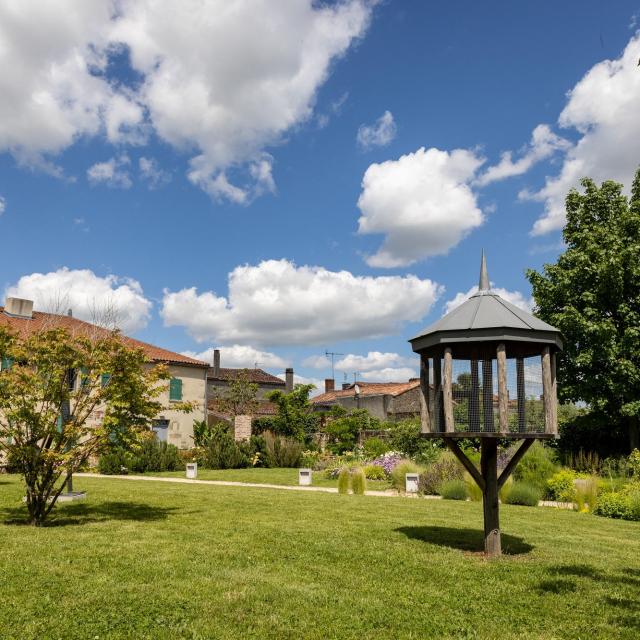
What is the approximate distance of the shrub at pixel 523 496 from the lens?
13000 millimetres

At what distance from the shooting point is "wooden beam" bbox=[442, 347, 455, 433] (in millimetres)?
6809

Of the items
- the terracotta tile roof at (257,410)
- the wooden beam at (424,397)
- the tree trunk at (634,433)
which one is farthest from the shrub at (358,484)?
the terracotta tile roof at (257,410)

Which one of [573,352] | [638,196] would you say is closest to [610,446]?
[573,352]

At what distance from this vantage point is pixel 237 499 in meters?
12.7

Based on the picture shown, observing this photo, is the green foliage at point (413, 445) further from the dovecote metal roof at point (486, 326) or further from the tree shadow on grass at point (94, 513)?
the dovecote metal roof at point (486, 326)

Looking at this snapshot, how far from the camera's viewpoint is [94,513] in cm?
1029

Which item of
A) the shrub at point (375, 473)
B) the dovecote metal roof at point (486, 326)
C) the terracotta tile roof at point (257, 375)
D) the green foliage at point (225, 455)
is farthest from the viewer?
the terracotta tile roof at point (257, 375)

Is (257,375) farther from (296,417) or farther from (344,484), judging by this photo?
(344,484)

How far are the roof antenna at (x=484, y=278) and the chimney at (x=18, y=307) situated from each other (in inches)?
967

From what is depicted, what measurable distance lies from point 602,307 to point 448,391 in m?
15.3

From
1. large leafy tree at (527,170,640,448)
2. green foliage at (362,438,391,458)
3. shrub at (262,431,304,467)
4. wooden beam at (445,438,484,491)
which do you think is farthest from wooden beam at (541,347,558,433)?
shrub at (262,431,304,467)

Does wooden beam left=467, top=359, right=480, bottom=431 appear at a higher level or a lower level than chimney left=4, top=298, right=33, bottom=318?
lower

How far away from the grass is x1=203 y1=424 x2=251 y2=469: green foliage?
45.7ft

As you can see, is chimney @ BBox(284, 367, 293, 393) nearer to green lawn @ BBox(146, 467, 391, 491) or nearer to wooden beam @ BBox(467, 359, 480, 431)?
green lawn @ BBox(146, 467, 391, 491)
